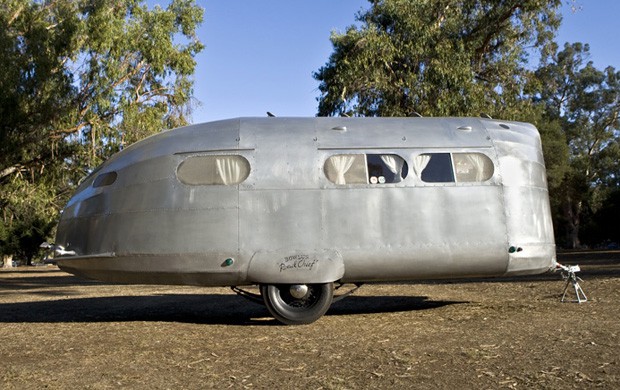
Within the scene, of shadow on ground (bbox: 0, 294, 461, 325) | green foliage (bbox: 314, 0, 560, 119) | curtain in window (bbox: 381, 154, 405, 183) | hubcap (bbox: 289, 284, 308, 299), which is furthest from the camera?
green foliage (bbox: 314, 0, 560, 119)

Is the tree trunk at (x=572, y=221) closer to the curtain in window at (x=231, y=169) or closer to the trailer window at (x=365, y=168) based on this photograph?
the trailer window at (x=365, y=168)

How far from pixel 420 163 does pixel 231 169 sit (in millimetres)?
2985

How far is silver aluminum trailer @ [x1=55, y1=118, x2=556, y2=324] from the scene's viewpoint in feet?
32.1

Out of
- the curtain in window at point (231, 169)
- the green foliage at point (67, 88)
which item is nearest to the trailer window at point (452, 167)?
the curtain in window at point (231, 169)

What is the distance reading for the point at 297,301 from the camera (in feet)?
33.2

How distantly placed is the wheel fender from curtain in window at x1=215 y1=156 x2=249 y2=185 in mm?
1205

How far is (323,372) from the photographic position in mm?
6660

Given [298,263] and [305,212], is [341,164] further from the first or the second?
[298,263]

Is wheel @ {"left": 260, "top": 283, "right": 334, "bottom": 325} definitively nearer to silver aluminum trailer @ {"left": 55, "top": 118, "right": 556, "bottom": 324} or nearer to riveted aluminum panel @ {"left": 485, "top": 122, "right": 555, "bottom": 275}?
silver aluminum trailer @ {"left": 55, "top": 118, "right": 556, "bottom": 324}

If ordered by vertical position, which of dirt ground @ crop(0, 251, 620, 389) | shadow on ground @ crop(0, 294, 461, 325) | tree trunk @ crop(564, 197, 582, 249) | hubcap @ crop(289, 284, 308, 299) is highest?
tree trunk @ crop(564, 197, 582, 249)

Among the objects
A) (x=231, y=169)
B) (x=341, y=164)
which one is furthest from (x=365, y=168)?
(x=231, y=169)

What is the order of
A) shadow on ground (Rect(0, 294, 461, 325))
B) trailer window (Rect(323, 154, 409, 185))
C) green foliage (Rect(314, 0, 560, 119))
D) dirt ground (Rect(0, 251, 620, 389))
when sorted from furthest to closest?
green foliage (Rect(314, 0, 560, 119)) < shadow on ground (Rect(0, 294, 461, 325)) < trailer window (Rect(323, 154, 409, 185)) < dirt ground (Rect(0, 251, 620, 389))

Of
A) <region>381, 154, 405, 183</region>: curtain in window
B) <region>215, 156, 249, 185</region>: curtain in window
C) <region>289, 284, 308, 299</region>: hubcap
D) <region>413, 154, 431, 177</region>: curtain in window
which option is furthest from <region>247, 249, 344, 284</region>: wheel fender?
<region>413, 154, 431, 177</region>: curtain in window

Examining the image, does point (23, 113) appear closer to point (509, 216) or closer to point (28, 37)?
point (28, 37)
